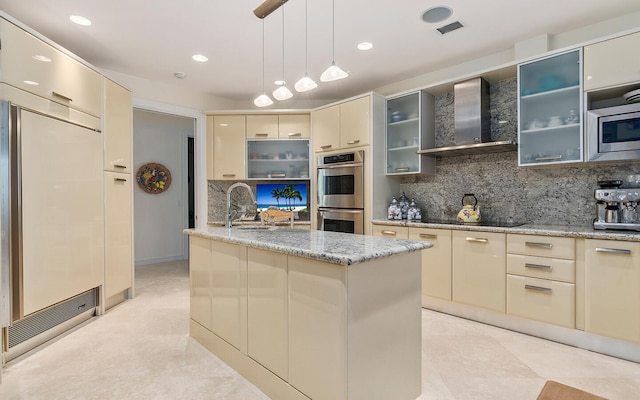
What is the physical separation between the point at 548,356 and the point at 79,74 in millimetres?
4358

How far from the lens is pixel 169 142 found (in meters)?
5.93

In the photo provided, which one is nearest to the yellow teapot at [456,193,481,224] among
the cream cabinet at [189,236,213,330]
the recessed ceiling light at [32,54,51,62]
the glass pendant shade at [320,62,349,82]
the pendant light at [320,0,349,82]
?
the pendant light at [320,0,349,82]

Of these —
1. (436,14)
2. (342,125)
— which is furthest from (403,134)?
(436,14)

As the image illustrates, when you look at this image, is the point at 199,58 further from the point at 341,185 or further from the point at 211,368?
the point at 211,368

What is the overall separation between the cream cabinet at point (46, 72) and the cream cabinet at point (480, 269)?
3.57m

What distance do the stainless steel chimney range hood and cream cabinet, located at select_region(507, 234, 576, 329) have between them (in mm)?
985

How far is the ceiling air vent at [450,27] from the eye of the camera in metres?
2.84

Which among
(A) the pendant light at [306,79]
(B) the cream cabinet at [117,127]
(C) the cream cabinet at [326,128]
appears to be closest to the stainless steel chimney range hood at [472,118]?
(C) the cream cabinet at [326,128]

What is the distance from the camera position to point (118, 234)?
346 cm

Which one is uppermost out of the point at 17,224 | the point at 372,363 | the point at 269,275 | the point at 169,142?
the point at 169,142

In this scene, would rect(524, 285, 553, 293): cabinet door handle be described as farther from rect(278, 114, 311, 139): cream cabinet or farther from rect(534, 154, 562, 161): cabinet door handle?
rect(278, 114, 311, 139): cream cabinet

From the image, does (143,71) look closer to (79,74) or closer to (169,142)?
(79,74)

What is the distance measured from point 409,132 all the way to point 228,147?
8.03ft

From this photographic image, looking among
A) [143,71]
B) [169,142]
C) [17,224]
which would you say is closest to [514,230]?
[17,224]
